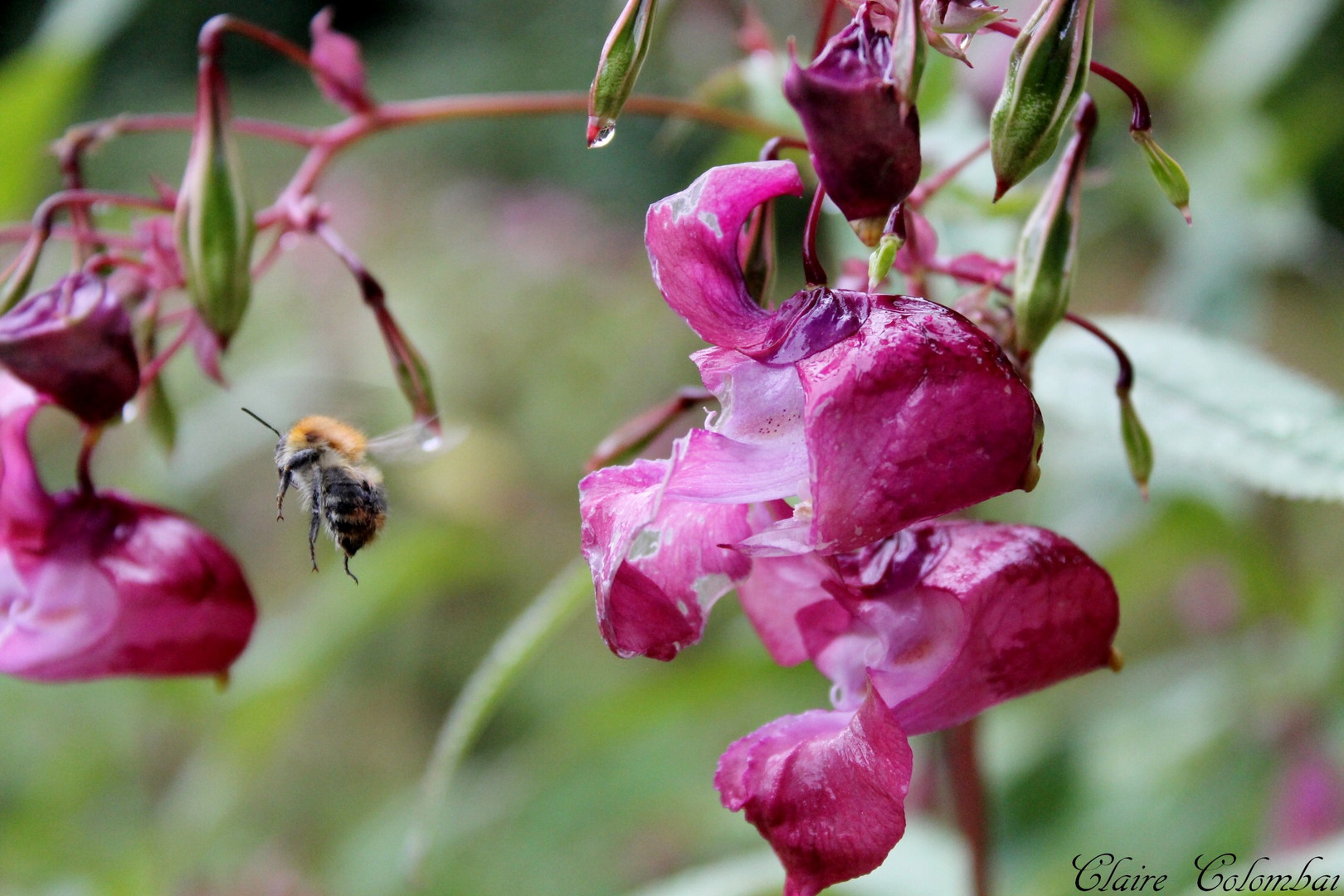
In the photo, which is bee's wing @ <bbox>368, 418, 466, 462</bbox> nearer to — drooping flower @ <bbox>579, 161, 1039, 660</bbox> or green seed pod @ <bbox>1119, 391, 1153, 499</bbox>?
drooping flower @ <bbox>579, 161, 1039, 660</bbox>

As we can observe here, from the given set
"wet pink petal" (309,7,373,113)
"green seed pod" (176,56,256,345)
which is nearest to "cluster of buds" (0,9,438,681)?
"green seed pod" (176,56,256,345)

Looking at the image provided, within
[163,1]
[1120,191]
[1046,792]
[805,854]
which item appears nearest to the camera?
[805,854]

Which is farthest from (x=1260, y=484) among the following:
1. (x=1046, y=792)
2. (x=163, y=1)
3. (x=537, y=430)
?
(x=163, y=1)

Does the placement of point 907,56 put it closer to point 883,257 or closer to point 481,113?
point 883,257

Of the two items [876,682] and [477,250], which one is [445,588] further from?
[876,682]

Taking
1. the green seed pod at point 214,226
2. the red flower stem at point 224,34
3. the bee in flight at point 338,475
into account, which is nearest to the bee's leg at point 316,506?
the bee in flight at point 338,475

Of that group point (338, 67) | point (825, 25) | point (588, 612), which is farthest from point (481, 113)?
point (588, 612)

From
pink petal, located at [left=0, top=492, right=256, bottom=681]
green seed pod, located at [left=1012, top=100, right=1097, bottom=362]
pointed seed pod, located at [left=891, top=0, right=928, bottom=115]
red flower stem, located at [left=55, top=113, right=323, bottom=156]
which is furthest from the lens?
red flower stem, located at [left=55, top=113, right=323, bottom=156]
